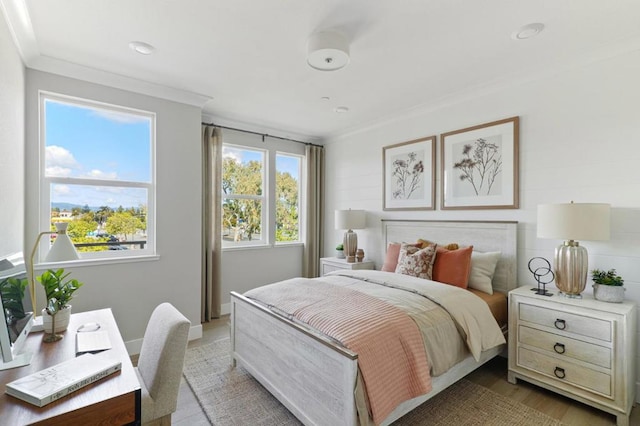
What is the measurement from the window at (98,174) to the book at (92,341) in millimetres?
1641

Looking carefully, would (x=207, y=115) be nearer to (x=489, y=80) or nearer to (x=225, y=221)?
(x=225, y=221)

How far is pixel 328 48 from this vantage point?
2.19 m

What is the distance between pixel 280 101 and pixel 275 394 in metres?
2.93

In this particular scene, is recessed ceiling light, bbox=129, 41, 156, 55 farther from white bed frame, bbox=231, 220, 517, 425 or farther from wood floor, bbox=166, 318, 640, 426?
wood floor, bbox=166, 318, 640, 426

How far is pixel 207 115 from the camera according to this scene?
13.3ft

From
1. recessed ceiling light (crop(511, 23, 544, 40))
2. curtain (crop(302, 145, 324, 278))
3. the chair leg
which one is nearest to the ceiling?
recessed ceiling light (crop(511, 23, 544, 40))

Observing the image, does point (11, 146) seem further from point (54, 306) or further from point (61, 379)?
point (61, 379)

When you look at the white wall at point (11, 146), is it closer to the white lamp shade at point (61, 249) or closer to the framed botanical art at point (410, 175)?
the white lamp shade at point (61, 249)

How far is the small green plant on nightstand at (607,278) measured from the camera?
7.47ft

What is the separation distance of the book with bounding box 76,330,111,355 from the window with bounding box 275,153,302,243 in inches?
128

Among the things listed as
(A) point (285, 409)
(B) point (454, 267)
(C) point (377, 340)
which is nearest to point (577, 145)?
(B) point (454, 267)

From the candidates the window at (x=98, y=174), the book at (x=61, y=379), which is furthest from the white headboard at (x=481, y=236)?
the book at (x=61, y=379)

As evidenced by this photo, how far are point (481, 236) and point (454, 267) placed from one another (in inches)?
20.8

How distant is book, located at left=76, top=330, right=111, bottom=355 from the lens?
1.50 metres
